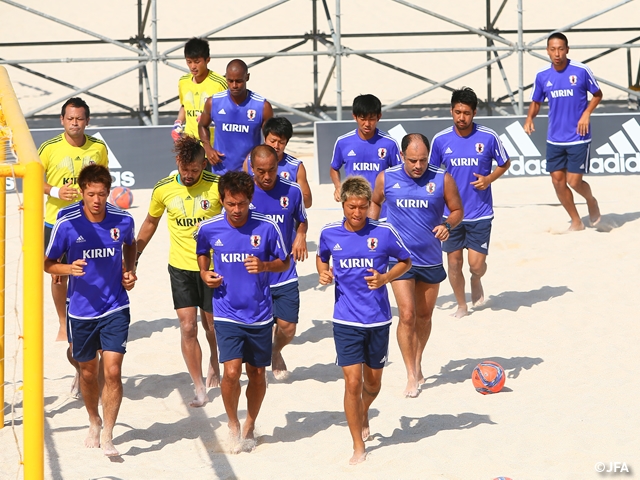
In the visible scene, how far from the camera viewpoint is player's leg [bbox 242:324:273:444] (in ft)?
20.5

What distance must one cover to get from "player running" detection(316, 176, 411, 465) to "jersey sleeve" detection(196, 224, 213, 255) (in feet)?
2.27

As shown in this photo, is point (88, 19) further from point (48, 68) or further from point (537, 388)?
point (537, 388)

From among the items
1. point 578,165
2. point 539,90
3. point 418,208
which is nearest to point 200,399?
point 418,208

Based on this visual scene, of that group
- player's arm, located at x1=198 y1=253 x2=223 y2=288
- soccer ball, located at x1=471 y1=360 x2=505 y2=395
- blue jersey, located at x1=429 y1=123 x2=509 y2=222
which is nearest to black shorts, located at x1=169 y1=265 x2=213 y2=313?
player's arm, located at x1=198 y1=253 x2=223 y2=288

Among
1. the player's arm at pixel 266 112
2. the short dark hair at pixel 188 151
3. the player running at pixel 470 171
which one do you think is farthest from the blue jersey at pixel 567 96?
the short dark hair at pixel 188 151

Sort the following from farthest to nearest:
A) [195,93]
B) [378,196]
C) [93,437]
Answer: [195,93], [378,196], [93,437]

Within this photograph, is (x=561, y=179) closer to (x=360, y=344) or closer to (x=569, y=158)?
(x=569, y=158)

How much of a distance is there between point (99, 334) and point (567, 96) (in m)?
6.51

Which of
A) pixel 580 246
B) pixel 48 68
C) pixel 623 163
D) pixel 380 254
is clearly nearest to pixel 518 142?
pixel 623 163

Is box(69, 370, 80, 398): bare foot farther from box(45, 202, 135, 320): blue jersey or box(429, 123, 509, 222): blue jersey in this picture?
box(429, 123, 509, 222): blue jersey

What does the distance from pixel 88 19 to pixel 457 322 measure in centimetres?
3257

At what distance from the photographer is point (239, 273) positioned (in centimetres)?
614

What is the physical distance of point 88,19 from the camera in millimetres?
38688

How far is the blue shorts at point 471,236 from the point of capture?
8.84 meters
